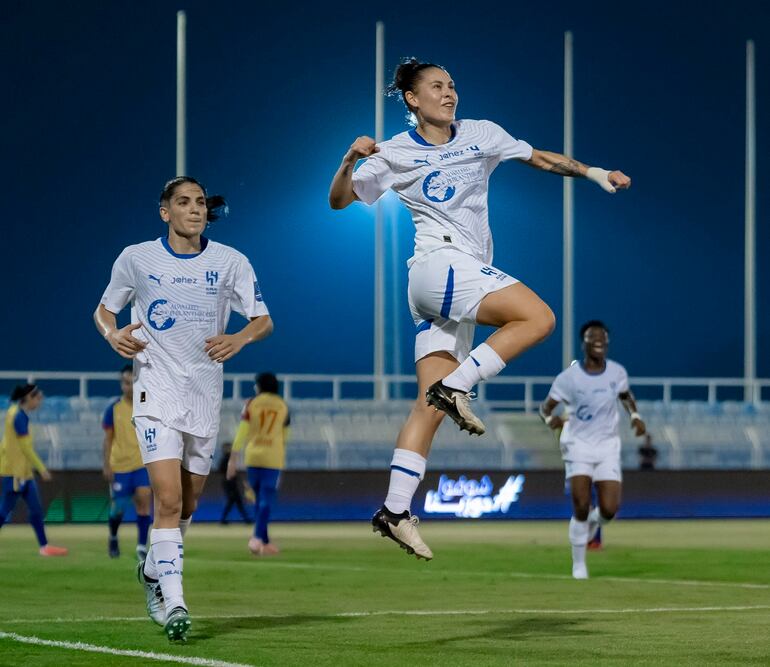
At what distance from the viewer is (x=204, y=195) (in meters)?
10.4

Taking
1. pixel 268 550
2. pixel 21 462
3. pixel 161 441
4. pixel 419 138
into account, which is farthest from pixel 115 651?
pixel 21 462

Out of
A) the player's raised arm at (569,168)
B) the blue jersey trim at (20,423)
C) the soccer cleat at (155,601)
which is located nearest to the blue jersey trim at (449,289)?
the player's raised arm at (569,168)

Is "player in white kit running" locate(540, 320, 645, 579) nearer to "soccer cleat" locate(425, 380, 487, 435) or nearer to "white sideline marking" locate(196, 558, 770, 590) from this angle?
"white sideline marking" locate(196, 558, 770, 590)

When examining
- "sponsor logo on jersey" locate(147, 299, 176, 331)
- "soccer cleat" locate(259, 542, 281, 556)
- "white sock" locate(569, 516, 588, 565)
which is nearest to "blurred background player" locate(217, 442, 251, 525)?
"soccer cleat" locate(259, 542, 281, 556)

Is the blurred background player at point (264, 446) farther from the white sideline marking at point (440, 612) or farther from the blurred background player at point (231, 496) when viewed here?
the white sideline marking at point (440, 612)

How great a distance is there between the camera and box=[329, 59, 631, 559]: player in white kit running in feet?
30.6

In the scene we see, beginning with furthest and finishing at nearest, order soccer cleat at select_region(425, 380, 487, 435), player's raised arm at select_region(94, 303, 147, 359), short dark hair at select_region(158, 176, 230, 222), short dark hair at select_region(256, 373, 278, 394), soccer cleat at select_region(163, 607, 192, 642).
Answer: short dark hair at select_region(256, 373, 278, 394), short dark hair at select_region(158, 176, 230, 222), player's raised arm at select_region(94, 303, 147, 359), soccer cleat at select_region(163, 607, 192, 642), soccer cleat at select_region(425, 380, 487, 435)

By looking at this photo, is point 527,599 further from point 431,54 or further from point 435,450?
point 431,54

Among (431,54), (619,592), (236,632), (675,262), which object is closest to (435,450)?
(431,54)

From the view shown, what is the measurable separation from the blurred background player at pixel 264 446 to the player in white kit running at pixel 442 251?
1051 cm

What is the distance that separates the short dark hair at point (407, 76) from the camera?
979 centimetres

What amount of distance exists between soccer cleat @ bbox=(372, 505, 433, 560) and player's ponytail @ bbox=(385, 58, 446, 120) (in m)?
2.32

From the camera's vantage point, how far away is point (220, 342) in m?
10.1

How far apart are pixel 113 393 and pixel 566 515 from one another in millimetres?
16248
